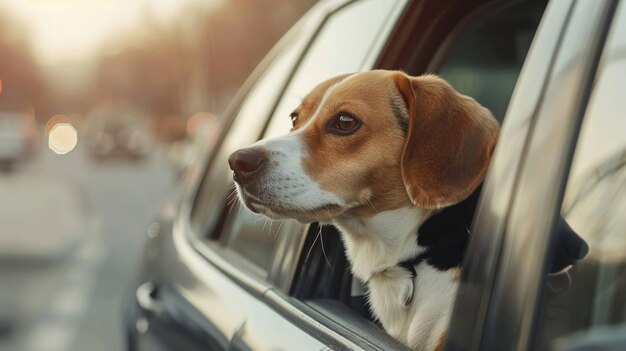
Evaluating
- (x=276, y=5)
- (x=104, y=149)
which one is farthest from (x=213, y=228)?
(x=104, y=149)

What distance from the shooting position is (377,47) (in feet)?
7.85

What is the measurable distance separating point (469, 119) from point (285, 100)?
4.25 feet

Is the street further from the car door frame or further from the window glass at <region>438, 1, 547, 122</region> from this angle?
the car door frame

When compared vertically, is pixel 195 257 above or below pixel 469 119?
below

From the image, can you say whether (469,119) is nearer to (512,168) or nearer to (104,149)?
(512,168)

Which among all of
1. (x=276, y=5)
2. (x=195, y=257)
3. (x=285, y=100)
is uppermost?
(x=285, y=100)

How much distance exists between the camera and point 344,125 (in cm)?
215

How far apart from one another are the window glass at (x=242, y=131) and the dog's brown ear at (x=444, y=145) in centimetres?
129

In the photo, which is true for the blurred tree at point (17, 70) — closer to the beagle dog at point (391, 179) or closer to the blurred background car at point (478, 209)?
the blurred background car at point (478, 209)

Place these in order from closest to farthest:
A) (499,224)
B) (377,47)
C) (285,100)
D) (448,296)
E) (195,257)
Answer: (499,224) → (448,296) → (377,47) → (285,100) → (195,257)

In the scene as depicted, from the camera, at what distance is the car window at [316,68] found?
2504mm

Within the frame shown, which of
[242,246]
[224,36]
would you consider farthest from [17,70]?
[242,246]

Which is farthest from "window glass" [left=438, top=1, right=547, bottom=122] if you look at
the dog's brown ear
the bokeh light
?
the bokeh light

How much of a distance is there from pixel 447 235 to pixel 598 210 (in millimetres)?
396
